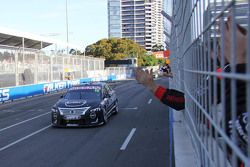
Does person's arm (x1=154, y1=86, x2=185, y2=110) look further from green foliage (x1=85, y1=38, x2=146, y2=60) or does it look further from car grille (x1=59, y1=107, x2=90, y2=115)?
green foliage (x1=85, y1=38, x2=146, y2=60)

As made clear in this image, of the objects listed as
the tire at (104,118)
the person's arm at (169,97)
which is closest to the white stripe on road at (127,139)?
the tire at (104,118)

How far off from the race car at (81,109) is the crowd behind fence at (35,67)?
555 inches

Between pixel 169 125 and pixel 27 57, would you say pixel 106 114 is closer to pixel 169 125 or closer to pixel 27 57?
pixel 169 125

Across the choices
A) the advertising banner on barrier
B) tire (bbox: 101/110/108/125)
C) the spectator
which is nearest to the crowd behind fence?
the advertising banner on barrier

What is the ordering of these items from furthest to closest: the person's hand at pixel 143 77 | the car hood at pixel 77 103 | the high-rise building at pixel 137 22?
1. the high-rise building at pixel 137 22
2. the car hood at pixel 77 103
3. the person's hand at pixel 143 77

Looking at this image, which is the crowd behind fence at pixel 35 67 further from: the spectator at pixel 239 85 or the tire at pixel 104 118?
the spectator at pixel 239 85

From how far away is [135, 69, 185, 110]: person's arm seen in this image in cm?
369

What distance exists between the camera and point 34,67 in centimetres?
3397

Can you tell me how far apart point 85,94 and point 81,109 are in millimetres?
1415

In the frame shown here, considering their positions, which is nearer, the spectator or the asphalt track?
the spectator

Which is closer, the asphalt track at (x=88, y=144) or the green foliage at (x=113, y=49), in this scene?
the asphalt track at (x=88, y=144)

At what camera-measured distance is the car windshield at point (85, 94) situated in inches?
519

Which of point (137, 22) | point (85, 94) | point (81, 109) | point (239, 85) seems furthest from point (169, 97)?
point (137, 22)

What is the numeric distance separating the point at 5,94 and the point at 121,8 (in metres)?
89.5
